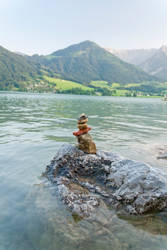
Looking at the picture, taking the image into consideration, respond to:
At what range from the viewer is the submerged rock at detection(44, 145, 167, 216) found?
794 centimetres

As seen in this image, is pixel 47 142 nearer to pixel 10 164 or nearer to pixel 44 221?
pixel 10 164

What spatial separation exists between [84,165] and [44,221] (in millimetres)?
4137

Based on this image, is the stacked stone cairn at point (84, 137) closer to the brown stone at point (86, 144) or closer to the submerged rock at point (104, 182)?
the brown stone at point (86, 144)

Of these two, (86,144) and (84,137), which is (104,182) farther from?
(84,137)

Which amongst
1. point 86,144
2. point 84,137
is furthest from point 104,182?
point 84,137

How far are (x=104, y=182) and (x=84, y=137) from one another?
9.27ft

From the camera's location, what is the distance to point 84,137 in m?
11.4

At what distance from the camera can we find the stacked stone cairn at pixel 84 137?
449 inches

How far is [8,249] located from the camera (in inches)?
235

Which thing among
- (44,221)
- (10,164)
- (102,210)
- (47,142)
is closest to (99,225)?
(102,210)

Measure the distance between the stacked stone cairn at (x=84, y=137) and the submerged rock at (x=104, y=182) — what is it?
1.11 feet

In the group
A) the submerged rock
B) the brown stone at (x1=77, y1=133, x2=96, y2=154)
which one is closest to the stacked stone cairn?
the brown stone at (x1=77, y1=133, x2=96, y2=154)

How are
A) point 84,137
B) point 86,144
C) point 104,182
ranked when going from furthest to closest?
1. point 86,144
2. point 84,137
3. point 104,182

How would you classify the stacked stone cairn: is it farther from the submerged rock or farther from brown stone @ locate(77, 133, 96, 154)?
the submerged rock
